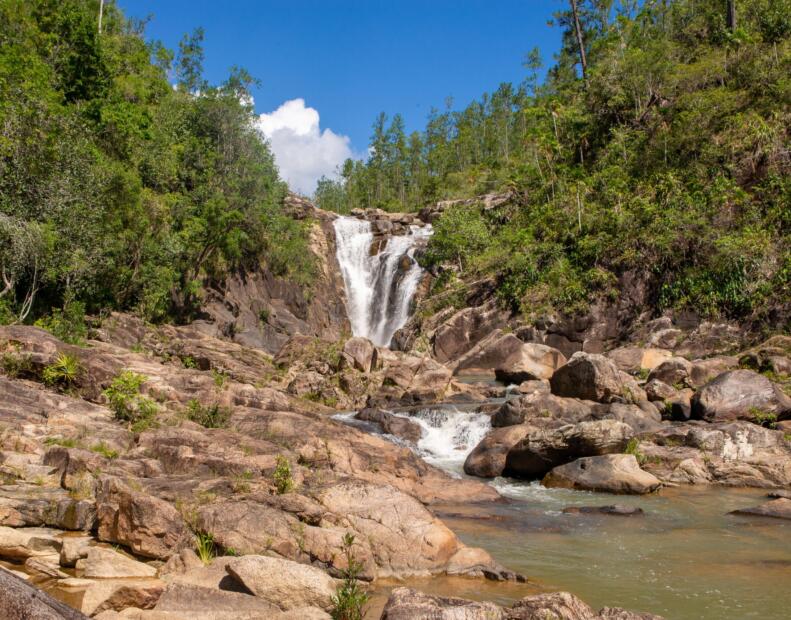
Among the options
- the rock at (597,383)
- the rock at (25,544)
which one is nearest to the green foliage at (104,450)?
the rock at (25,544)

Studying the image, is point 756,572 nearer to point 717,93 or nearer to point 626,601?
point 626,601

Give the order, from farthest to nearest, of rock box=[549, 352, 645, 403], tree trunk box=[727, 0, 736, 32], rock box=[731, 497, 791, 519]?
tree trunk box=[727, 0, 736, 32], rock box=[549, 352, 645, 403], rock box=[731, 497, 791, 519]

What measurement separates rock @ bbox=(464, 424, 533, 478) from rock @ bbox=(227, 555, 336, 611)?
10.4m

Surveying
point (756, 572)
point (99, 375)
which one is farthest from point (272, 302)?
point (756, 572)

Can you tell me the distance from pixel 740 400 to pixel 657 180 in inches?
883

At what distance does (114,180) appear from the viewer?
27766 millimetres

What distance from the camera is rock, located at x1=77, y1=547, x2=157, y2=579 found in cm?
681

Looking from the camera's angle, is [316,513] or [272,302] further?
[272,302]

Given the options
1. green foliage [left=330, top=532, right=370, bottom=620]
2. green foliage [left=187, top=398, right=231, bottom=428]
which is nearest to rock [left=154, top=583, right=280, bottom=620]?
green foliage [left=330, top=532, right=370, bottom=620]

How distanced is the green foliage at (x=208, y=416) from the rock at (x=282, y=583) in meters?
7.35

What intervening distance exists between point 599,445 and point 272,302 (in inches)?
1187

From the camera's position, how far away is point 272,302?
4253cm

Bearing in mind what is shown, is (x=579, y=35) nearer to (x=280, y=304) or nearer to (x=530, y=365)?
(x=280, y=304)

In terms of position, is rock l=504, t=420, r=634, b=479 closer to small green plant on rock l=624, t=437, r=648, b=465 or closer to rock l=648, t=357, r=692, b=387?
small green plant on rock l=624, t=437, r=648, b=465
